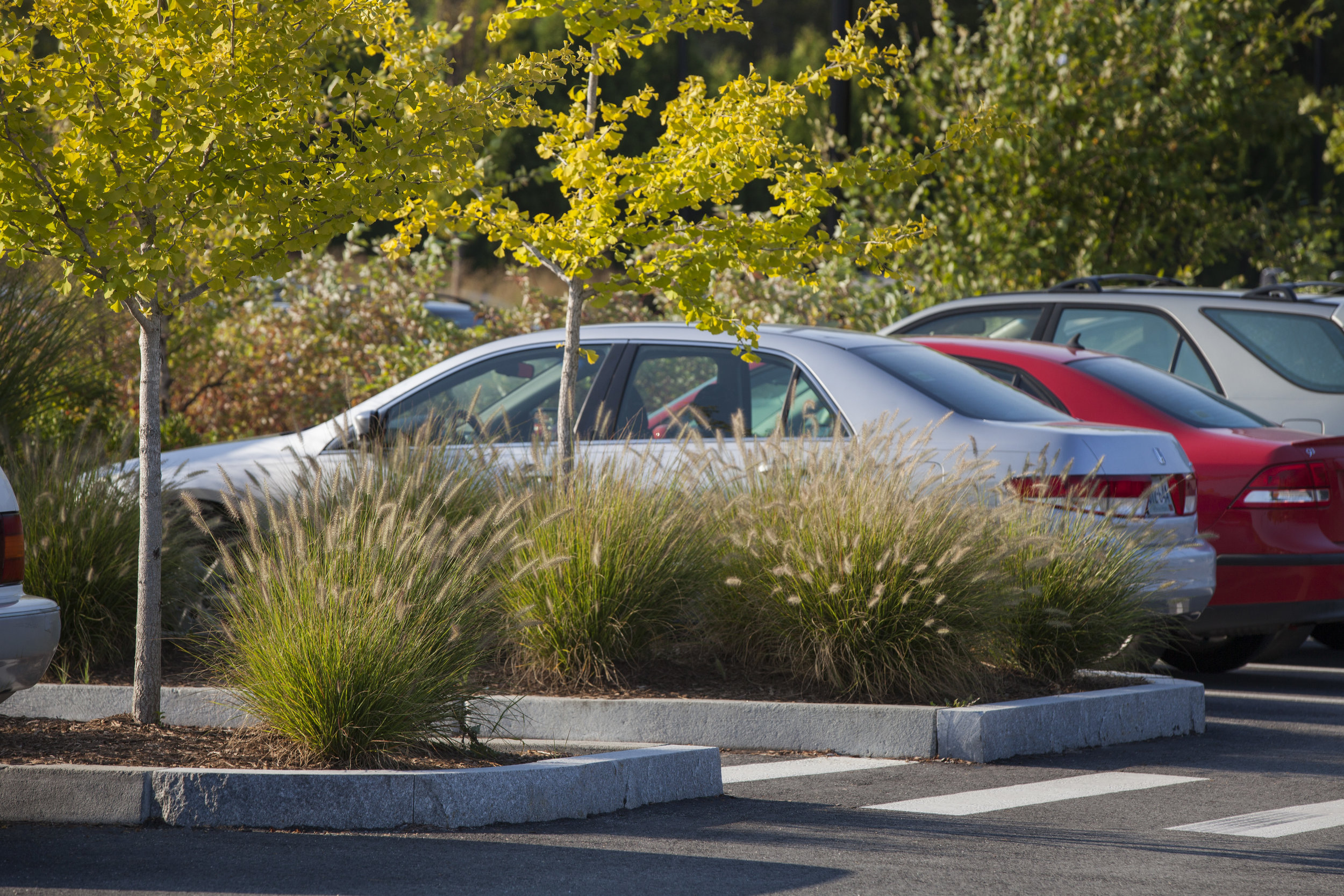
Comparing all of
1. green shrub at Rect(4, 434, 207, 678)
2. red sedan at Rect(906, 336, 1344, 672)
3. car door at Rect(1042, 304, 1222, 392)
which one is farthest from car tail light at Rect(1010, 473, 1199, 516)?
green shrub at Rect(4, 434, 207, 678)

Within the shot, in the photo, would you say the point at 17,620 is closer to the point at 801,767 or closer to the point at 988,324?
the point at 801,767

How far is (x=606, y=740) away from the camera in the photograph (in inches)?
239

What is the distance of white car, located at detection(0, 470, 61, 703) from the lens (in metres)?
4.57

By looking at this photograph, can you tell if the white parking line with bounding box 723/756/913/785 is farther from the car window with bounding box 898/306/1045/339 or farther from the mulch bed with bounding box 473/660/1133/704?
the car window with bounding box 898/306/1045/339

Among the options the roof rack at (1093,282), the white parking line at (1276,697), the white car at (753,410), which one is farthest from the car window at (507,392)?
the white parking line at (1276,697)

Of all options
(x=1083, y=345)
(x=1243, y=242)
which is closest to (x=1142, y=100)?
(x=1243, y=242)

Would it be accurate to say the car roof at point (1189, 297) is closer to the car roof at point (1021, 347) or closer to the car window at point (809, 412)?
the car roof at point (1021, 347)

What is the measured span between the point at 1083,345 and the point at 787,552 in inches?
160

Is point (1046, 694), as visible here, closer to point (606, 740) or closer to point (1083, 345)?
point (606, 740)

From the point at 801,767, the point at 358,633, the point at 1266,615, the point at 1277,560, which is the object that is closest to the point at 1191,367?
the point at 1277,560

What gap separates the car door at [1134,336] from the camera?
29.6ft

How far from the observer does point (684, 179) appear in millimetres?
7469

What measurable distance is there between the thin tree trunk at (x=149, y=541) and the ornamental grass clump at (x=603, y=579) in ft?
4.57

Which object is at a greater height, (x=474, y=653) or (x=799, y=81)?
(x=799, y=81)
